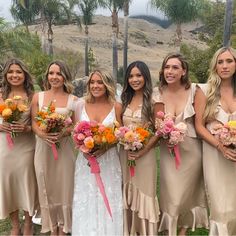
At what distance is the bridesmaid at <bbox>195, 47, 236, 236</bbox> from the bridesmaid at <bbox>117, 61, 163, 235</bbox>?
0.60 meters

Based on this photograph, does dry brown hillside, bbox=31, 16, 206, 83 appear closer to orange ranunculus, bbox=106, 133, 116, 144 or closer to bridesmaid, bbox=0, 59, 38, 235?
bridesmaid, bbox=0, 59, 38, 235

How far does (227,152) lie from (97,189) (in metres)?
1.69

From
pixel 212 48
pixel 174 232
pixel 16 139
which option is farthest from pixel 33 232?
pixel 212 48

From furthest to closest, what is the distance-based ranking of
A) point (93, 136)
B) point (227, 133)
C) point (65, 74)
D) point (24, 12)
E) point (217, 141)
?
point (24, 12) < point (65, 74) < point (217, 141) < point (93, 136) < point (227, 133)

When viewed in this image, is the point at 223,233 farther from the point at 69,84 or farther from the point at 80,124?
the point at 69,84

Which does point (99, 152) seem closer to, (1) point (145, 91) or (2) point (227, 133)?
(1) point (145, 91)

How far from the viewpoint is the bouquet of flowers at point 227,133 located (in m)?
3.99

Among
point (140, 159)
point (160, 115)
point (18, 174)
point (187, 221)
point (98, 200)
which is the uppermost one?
point (160, 115)

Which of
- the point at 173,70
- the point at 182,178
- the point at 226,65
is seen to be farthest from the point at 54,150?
the point at 226,65

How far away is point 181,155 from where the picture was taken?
471 cm

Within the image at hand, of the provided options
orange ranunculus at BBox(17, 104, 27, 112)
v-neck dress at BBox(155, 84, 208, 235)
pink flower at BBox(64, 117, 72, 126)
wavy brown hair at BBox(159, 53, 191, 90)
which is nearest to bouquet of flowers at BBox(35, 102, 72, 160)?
pink flower at BBox(64, 117, 72, 126)

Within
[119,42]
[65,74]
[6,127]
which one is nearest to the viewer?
[6,127]

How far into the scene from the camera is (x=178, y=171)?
469 cm

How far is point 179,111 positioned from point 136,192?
1176 mm
